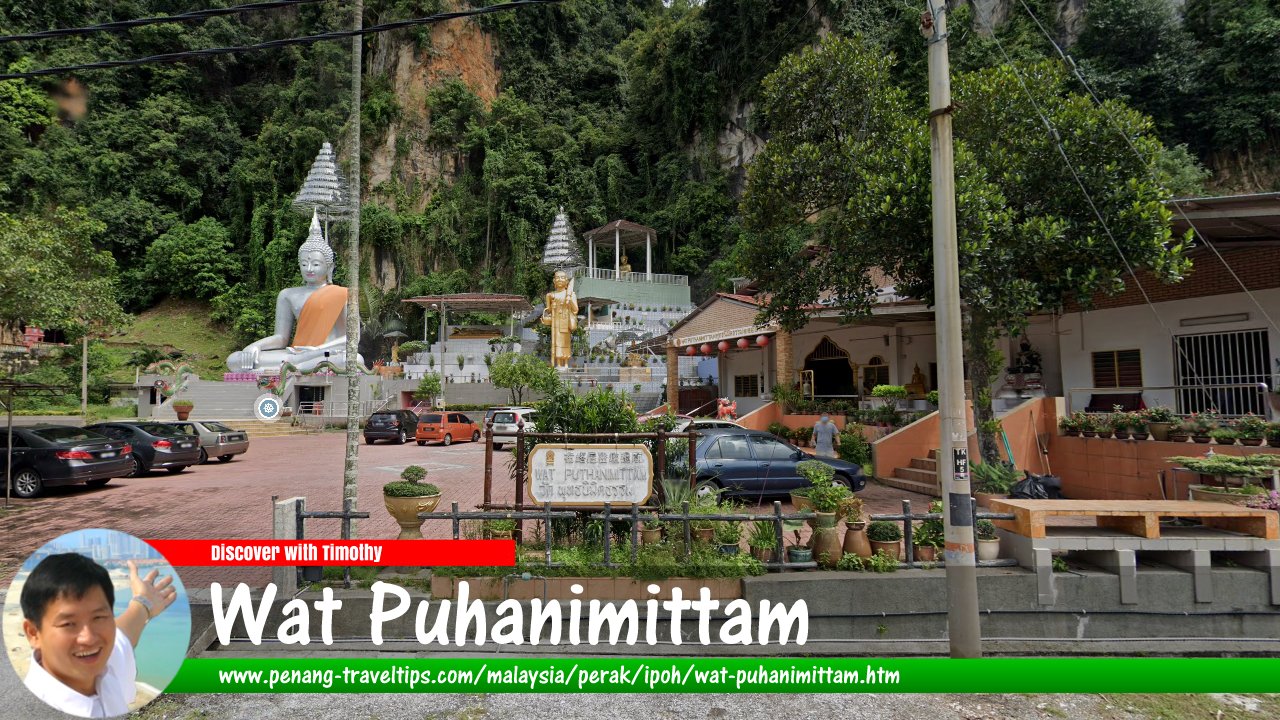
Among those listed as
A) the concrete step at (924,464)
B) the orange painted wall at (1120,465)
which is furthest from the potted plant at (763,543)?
the concrete step at (924,464)

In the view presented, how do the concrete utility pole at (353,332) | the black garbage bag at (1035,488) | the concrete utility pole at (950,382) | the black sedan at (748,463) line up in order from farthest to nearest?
the black sedan at (748,463), the black garbage bag at (1035,488), the concrete utility pole at (353,332), the concrete utility pole at (950,382)

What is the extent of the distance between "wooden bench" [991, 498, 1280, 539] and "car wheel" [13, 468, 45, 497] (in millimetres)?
16482

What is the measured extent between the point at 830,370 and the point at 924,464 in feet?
27.2

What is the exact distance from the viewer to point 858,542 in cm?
616

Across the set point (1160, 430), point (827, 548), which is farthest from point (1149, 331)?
point (827, 548)

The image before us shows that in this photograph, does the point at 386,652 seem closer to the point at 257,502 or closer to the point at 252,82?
the point at 257,502

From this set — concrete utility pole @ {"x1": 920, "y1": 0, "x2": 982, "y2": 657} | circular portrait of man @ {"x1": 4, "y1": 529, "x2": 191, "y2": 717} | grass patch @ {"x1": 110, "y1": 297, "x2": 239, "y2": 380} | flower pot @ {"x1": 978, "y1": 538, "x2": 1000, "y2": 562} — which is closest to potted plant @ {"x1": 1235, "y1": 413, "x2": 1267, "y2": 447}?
flower pot @ {"x1": 978, "y1": 538, "x2": 1000, "y2": 562}

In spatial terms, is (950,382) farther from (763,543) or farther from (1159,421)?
(1159,421)

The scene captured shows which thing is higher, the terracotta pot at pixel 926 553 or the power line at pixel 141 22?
the power line at pixel 141 22

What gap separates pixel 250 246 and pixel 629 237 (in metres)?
31.1

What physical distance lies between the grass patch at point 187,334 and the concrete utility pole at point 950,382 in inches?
1881

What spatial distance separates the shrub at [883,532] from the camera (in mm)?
6168

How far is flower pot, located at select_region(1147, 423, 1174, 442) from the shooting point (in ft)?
32.7

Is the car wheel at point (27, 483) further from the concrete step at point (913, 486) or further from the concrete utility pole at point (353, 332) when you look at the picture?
the concrete step at point (913, 486)
